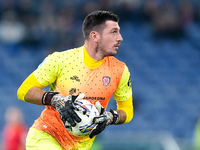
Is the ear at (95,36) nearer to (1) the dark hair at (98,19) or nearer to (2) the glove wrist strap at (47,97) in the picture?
(1) the dark hair at (98,19)

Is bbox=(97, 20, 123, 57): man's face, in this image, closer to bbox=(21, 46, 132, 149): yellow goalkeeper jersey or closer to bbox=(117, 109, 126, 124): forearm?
bbox=(21, 46, 132, 149): yellow goalkeeper jersey

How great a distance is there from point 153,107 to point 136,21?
356 cm

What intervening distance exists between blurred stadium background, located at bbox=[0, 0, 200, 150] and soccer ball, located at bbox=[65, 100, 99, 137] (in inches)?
316

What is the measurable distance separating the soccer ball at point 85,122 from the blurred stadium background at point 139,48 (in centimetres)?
802

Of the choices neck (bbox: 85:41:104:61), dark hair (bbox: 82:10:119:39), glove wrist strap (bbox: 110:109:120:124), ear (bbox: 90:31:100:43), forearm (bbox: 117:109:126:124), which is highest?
dark hair (bbox: 82:10:119:39)

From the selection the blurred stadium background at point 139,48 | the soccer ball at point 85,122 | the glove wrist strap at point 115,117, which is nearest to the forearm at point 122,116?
the glove wrist strap at point 115,117

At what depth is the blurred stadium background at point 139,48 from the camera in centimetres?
1375

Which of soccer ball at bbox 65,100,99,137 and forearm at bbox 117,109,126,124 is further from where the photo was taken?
forearm at bbox 117,109,126,124

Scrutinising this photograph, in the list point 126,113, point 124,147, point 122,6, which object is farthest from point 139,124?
point 126,113

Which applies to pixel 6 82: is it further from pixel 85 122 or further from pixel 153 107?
pixel 85 122

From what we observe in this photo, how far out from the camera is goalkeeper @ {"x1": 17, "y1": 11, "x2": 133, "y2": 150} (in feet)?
17.3

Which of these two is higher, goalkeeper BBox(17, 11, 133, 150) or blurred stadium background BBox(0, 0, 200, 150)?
blurred stadium background BBox(0, 0, 200, 150)

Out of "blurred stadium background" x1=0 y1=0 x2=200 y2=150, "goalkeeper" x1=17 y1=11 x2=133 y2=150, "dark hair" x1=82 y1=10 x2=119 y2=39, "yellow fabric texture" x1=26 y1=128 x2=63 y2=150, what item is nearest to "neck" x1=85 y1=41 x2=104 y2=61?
"goalkeeper" x1=17 y1=11 x2=133 y2=150

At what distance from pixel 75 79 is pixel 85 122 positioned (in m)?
0.63
